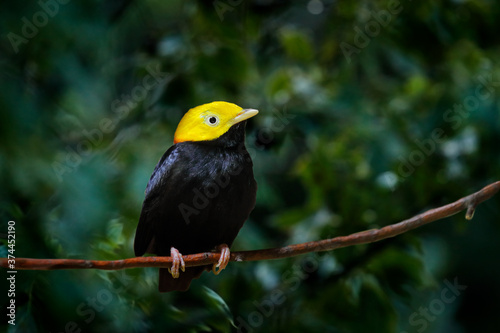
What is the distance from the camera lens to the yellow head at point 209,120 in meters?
0.83

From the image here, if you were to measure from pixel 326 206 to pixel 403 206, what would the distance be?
14.9 inches

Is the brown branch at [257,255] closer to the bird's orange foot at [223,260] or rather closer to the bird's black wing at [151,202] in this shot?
the bird's orange foot at [223,260]

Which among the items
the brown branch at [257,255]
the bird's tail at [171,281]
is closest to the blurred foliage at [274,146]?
the bird's tail at [171,281]

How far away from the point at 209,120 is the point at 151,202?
0.16 meters

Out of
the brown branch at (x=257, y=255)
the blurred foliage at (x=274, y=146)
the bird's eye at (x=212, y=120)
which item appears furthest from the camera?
the blurred foliage at (x=274, y=146)

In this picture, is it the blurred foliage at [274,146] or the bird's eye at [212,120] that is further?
the blurred foliage at [274,146]

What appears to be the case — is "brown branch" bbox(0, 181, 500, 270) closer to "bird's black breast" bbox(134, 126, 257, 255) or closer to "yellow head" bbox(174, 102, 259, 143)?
"bird's black breast" bbox(134, 126, 257, 255)

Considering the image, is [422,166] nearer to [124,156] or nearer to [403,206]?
[403,206]

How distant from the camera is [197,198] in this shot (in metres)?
0.85

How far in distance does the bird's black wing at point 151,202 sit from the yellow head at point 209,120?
4 centimetres

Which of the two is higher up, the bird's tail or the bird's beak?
the bird's beak

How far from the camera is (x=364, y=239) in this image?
789mm

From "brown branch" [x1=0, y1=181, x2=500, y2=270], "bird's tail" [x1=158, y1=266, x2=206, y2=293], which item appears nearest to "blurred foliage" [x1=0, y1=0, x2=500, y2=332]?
"bird's tail" [x1=158, y1=266, x2=206, y2=293]

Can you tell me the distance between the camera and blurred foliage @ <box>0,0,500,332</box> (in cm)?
114
